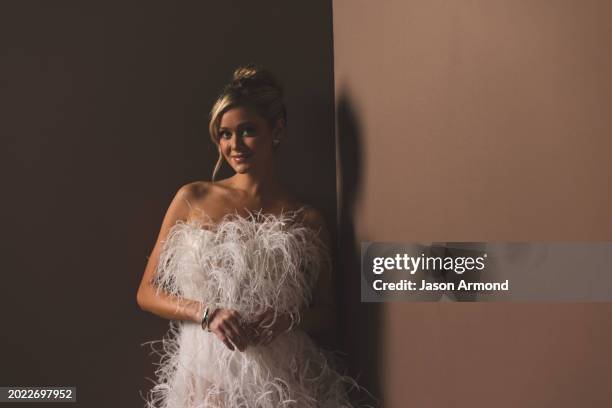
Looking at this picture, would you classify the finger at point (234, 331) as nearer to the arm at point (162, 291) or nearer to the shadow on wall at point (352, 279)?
the arm at point (162, 291)

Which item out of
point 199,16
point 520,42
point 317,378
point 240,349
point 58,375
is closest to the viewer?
point 520,42

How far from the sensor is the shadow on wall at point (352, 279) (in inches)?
77.1

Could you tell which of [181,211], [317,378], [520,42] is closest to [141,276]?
[181,211]

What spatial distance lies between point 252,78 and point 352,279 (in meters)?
0.67

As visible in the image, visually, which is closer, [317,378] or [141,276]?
[317,378]

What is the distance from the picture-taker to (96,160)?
2.20 metres

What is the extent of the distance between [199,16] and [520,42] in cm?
141

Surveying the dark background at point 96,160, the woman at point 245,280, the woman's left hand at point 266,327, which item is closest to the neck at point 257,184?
the woman at point 245,280

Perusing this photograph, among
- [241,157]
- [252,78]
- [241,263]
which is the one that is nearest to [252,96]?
[252,78]

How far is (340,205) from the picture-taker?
2.30m

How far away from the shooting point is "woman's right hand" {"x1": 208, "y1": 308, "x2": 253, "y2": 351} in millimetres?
1783

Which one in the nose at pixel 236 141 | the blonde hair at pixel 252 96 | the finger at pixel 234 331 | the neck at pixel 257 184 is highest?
the blonde hair at pixel 252 96

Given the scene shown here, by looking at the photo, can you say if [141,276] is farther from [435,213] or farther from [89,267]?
[435,213]

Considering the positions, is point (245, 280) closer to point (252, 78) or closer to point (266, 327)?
point (266, 327)
